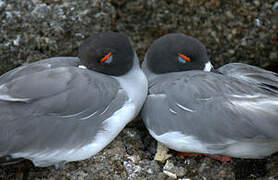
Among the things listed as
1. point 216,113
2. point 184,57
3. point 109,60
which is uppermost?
point 109,60

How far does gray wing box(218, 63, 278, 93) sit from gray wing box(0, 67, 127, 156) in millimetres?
1227

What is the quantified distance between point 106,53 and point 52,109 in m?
0.71

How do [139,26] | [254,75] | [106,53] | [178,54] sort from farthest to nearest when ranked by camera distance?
[139,26]
[178,54]
[254,75]
[106,53]

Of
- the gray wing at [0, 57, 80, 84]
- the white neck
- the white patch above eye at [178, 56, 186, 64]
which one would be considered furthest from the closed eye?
the white patch above eye at [178, 56, 186, 64]

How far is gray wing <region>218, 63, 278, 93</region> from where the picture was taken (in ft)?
10.2

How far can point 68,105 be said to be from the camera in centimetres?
273

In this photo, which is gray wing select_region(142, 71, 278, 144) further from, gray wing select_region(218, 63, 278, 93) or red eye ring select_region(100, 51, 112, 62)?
red eye ring select_region(100, 51, 112, 62)

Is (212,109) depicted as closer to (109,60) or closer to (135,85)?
→ (135,85)

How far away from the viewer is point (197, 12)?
12.7ft

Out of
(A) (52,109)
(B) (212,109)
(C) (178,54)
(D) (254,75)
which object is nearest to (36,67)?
(A) (52,109)

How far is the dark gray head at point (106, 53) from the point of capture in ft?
10.1

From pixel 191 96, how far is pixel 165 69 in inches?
24.4

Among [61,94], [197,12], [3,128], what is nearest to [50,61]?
[61,94]

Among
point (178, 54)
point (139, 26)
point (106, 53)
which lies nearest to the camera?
point (106, 53)
